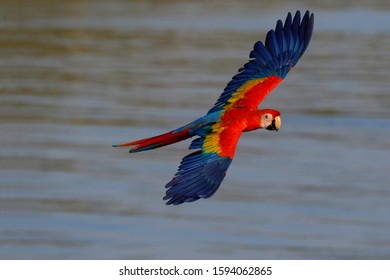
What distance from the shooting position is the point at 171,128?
39.7 feet

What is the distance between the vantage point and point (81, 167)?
1088 cm

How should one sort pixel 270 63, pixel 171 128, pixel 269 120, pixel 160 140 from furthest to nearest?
pixel 171 128 → pixel 270 63 → pixel 269 120 → pixel 160 140

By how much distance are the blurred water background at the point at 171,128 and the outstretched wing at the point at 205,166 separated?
1529 millimetres

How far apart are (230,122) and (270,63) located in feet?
2.38

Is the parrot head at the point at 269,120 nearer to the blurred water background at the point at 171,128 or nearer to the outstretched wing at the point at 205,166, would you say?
the outstretched wing at the point at 205,166

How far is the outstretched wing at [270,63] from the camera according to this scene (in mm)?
8031

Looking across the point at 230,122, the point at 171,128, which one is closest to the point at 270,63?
the point at 230,122

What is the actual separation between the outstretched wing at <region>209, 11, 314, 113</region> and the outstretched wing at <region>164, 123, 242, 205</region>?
0.49 meters

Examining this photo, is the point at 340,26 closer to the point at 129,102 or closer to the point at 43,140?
the point at 129,102

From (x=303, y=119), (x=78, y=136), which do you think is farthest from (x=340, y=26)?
(x=78, y=136)

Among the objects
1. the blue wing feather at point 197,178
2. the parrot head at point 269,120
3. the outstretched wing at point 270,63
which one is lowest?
the blue wing feather at point 197,178

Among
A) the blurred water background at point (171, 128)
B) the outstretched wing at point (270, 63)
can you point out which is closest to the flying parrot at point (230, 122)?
the outstretched wing at point (270, 63)

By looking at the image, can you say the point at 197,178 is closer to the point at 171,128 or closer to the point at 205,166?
the point at 205,166

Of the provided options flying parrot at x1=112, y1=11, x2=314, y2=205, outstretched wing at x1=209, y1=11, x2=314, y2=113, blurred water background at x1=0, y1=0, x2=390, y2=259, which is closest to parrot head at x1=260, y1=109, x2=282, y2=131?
flying parrot at x1=112, y1=11, x2=314, y2=205
